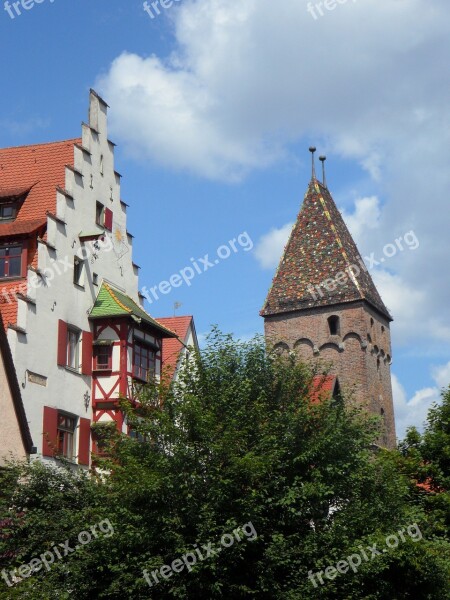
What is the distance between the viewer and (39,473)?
84.2 ft

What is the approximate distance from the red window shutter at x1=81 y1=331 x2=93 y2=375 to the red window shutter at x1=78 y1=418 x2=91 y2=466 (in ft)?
5.10

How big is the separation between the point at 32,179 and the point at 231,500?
16193 millimetres

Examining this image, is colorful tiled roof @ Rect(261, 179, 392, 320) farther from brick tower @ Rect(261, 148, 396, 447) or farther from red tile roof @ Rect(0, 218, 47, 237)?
red tile roof @ Rect(0, 218, 47, 237)

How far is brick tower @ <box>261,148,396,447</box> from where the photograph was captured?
61.2 metres

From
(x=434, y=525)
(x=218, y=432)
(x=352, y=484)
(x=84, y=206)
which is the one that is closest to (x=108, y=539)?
(x=218, y=432)

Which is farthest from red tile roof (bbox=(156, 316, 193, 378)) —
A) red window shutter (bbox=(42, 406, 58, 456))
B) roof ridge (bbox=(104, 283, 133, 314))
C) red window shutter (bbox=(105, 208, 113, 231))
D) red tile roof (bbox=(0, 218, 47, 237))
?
red window shutter (bbox=(42, 406, 58, 456))

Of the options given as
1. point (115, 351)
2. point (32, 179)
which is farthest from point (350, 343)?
point (32, 179)

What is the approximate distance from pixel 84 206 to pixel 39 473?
1136 cm

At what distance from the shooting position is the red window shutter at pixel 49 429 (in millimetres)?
29528

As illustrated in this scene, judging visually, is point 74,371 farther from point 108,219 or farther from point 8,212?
point 108,219

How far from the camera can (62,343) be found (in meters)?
31.8

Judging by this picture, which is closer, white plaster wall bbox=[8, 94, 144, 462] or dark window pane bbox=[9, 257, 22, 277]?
white plaster wall bbox=[8, 94, 144, 462]

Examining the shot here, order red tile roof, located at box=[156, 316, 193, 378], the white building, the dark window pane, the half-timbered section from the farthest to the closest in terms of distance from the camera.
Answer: red tile roof, located at box=[156, 316, 193, 378], the half-timbered section, the dark window pane, the white building

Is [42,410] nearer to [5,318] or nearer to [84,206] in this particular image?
[5,318]
